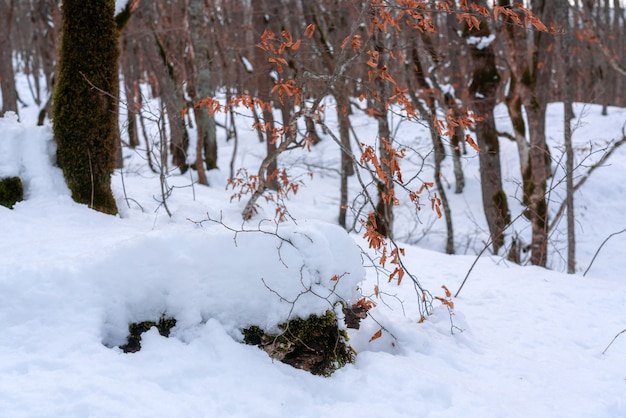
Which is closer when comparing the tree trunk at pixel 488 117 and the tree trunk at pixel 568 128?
the tree trunk at pixel 568 128

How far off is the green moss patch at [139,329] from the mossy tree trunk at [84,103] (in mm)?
2209

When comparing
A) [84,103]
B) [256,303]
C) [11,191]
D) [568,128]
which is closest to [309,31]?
[256,303]

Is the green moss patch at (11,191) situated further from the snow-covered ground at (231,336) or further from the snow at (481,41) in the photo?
the snow at (481,41)

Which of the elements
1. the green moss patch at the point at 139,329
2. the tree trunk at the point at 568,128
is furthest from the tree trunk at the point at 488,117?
the green moss patch at the point at 139,329

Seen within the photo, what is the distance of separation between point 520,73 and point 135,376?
7.05 metres

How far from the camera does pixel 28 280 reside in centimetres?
259

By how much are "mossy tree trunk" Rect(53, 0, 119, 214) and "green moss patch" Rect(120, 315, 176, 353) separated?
2.21 m

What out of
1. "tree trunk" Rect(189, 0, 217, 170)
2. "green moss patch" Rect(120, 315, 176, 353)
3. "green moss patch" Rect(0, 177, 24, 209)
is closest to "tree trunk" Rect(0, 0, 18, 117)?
"tree trunk" Rect(189, 0, 217, 170)

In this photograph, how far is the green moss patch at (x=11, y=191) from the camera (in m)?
4.08

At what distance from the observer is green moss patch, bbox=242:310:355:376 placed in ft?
8.98

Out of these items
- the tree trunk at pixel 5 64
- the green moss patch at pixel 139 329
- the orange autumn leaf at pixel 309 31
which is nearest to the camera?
the green moss patch at pixel 139 329

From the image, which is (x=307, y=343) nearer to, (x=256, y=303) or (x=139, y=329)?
(x=256, y=303)

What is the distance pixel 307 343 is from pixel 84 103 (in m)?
3.26

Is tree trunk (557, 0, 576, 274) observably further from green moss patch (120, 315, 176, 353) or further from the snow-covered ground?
green moss patch (120, 315, 176, 353)
